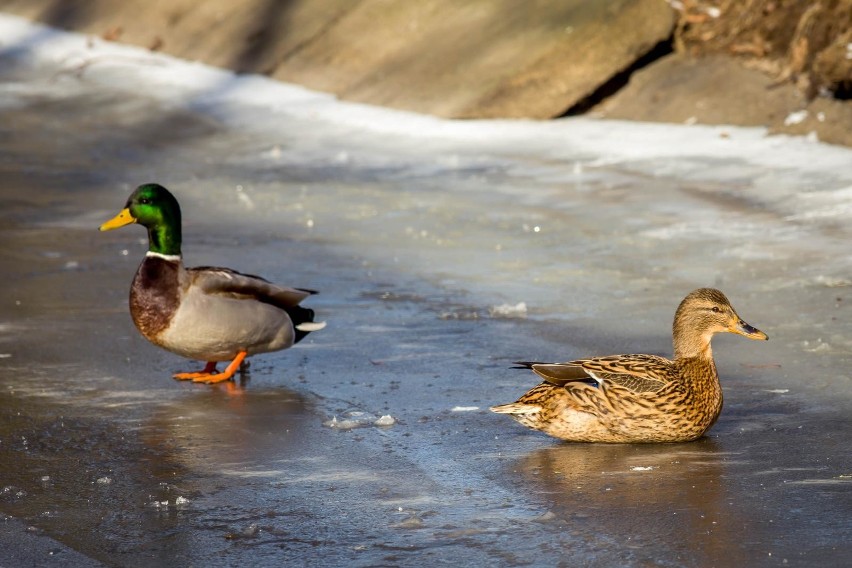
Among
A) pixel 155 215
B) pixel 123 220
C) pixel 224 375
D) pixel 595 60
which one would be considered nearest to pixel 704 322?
pixel 224 375

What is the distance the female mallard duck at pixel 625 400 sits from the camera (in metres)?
5.71

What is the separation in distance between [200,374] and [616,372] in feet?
7.22

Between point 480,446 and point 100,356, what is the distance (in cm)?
239

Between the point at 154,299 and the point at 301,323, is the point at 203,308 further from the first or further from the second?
the point at 301,323

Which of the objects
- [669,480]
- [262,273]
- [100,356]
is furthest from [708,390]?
[262,273]

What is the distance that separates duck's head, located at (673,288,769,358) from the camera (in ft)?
19.6

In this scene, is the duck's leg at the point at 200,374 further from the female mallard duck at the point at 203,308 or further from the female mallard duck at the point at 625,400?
the female mallard duck at the point at 625,400

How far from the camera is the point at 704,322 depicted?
6.01 meters

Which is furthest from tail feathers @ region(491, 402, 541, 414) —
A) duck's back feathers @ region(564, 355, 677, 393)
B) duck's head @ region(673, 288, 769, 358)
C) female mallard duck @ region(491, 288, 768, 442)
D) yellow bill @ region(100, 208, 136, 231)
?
yellow bill @ region(100, 208, 136, 231)

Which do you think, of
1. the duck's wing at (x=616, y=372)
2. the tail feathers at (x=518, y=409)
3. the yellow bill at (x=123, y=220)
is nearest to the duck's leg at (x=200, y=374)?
the yellow bill at (x=123, y=220)

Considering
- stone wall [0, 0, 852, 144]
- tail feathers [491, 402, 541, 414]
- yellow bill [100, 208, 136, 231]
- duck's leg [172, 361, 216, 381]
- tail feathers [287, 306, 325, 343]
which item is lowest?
duck's leg [172, 361, 216, 381]

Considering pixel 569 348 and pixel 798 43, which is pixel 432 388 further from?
pixel 798 43

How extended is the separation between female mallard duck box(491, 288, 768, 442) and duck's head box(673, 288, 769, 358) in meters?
0.04

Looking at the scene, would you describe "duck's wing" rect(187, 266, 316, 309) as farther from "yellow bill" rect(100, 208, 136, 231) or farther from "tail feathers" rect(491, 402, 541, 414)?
"tail feathers" rect(491, 402, 541, 414)
